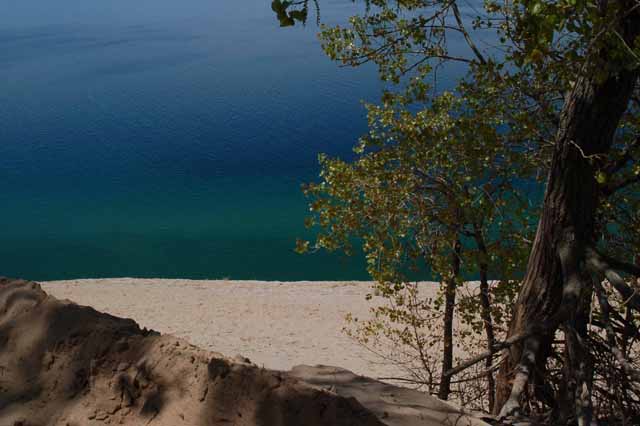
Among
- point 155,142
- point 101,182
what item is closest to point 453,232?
point 101,182

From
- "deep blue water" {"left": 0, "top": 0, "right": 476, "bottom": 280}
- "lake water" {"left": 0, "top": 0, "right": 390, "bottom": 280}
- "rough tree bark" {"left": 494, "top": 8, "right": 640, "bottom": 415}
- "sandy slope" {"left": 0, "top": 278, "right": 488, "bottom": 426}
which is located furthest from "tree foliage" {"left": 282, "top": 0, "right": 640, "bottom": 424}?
"deep blue water" {"left": 0, "top": 0, "right": 476, "bottom": 280}

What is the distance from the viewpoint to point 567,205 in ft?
19.7

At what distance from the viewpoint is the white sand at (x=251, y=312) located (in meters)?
18.1

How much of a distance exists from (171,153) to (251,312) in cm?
2693

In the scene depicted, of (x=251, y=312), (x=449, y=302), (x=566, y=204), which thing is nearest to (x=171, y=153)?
(x=251, y=312)

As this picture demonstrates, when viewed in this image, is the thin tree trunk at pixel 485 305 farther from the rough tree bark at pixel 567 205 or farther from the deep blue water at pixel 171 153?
the deep blue water at pixel 171 153

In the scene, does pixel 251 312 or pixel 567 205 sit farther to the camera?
pixel 251 312

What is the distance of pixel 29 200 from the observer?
40.8 m

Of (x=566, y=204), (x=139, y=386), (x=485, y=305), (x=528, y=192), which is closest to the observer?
(x=139, y=386)

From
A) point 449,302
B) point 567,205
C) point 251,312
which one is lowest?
point 251,312

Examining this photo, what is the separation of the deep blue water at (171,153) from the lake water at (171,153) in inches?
5.1

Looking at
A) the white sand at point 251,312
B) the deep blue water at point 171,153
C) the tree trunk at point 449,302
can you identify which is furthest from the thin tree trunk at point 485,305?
the deep blue water at point 171,153

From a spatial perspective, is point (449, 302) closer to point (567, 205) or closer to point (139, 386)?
point (567, 205)

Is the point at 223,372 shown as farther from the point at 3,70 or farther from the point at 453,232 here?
the point at 3,70
